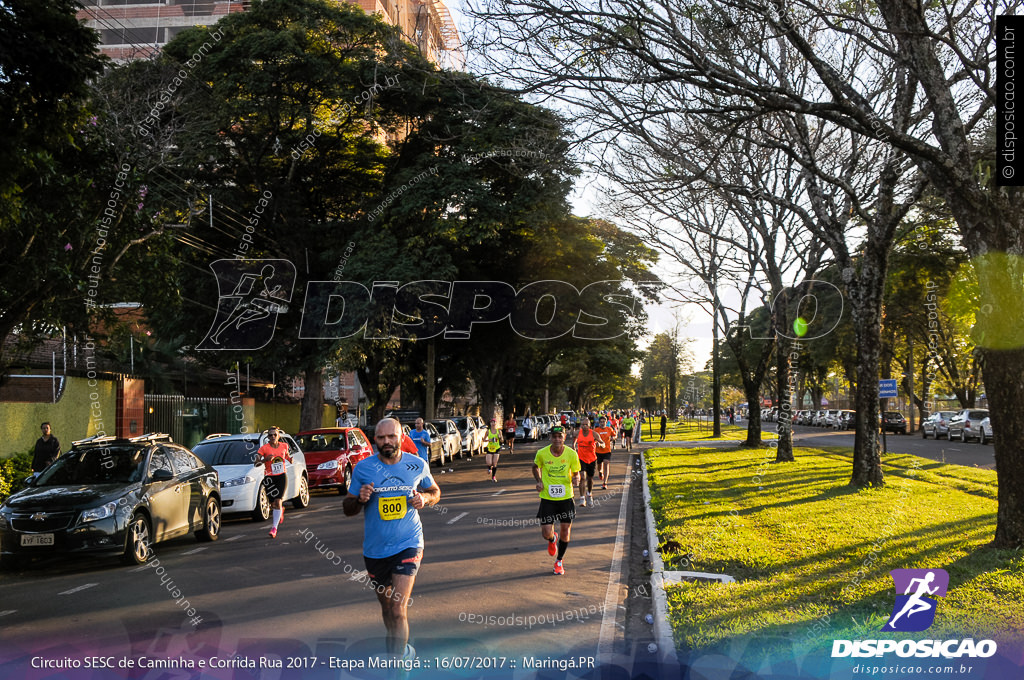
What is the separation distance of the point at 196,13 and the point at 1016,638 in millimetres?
63306

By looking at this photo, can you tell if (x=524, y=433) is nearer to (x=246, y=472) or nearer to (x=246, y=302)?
(x=246, y=302)

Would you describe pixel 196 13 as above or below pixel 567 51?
above

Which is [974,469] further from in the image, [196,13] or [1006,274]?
[196,13]

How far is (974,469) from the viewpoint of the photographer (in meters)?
24.3

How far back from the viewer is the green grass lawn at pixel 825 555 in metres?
7.06

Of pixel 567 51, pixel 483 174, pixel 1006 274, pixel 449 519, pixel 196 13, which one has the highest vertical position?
pixel 196 13

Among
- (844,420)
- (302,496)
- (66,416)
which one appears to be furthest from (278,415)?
(844,420)

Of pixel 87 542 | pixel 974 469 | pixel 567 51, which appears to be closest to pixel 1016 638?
pixel 567 51

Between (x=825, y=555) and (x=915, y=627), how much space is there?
3.42 meters

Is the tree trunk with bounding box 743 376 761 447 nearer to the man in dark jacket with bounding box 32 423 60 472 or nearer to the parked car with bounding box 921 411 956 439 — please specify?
the parked car with bounding box 921 411 956 439

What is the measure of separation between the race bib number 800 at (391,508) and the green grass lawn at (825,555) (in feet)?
8.09

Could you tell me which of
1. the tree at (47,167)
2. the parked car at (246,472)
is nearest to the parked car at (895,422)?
the parked car at (246,472)

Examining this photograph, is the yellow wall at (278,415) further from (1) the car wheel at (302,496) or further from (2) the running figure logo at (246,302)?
(1) the car wheel at (302,496)

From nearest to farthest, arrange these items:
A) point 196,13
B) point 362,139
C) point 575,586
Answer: point 575,586
point 362,139
point 196,13
